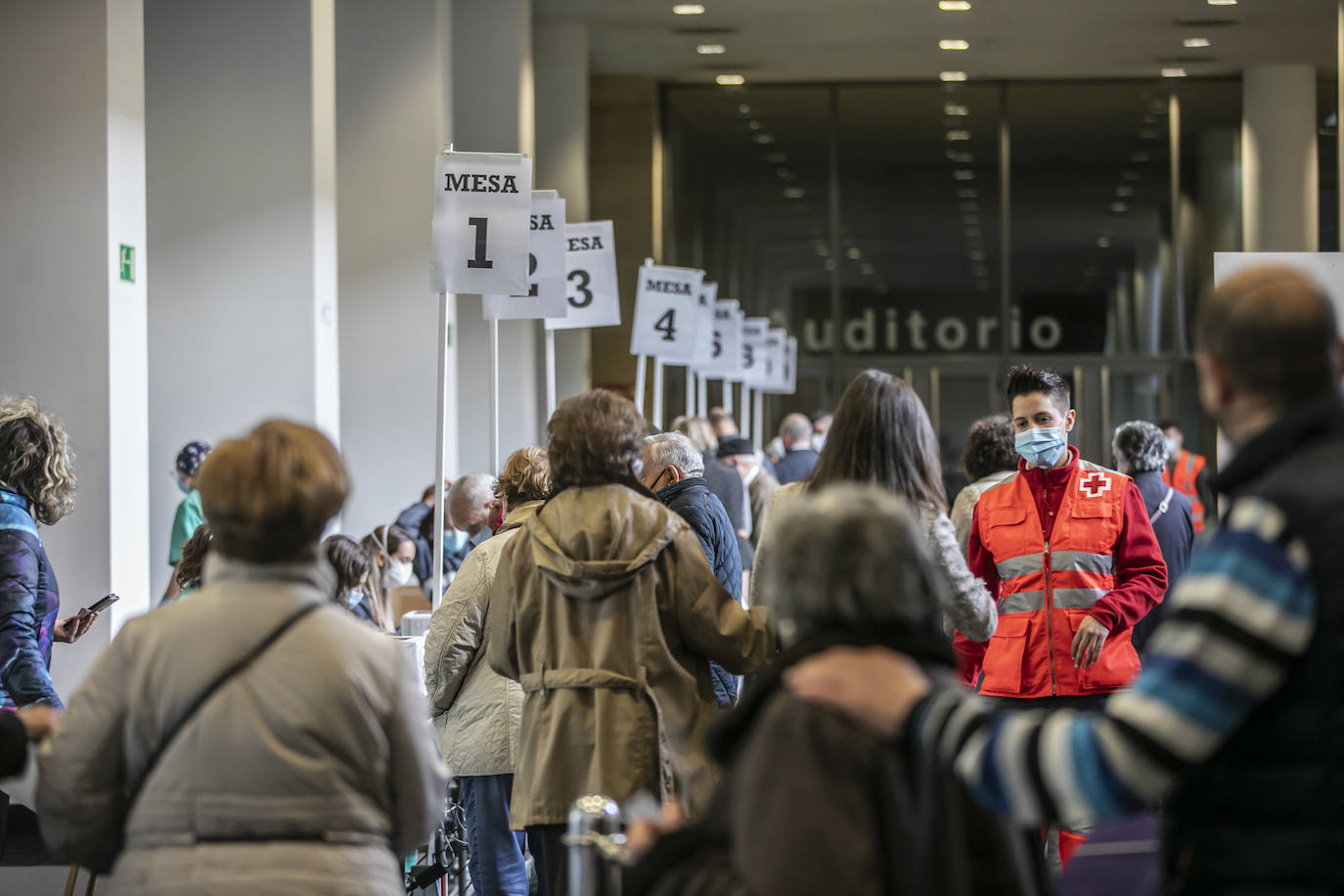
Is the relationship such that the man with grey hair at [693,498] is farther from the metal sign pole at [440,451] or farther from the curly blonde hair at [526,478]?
the metal sign pole at [440,451]

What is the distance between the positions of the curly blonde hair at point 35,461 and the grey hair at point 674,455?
5.93 feet

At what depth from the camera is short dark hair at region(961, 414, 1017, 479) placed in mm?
5816

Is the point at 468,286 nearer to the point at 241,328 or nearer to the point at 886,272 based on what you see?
the point at 241,328

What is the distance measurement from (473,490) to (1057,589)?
213 cm

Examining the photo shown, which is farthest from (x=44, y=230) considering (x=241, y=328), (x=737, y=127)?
(x=737, y=127)

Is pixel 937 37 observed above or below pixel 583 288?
above

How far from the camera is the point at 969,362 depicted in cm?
1862

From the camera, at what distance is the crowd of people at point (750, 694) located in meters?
1.71

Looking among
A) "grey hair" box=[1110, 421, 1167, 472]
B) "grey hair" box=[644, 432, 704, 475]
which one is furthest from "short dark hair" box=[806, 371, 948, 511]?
"grey hair" box=[1110, 421, 1167, 472]

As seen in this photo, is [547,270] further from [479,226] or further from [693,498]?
[693,498]

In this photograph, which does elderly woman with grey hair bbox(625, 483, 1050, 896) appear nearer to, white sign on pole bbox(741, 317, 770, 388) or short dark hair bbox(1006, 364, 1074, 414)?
short dark hair bbox(1006, 364, 1074, 414)

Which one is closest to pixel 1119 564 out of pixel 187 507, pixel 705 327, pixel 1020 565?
pixel 1020 565

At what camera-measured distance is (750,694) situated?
185 cm

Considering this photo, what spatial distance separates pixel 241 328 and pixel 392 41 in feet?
10.9
